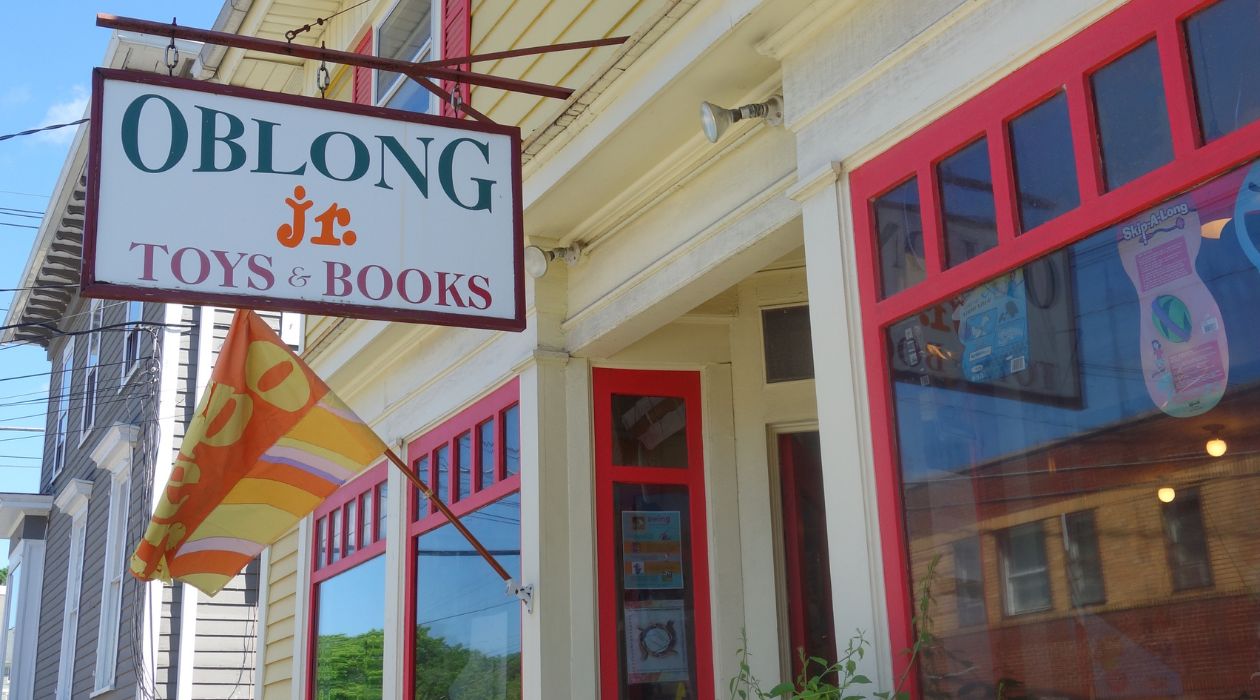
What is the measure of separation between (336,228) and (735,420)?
2316 mm

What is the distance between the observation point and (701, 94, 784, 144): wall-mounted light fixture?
4.55m

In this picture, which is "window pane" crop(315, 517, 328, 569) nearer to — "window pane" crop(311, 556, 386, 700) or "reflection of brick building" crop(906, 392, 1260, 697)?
"window pane" crop(311, 556, 386, 700)

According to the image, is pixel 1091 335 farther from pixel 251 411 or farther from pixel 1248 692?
pixel 251 411

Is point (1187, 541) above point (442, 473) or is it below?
below

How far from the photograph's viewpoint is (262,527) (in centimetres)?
608

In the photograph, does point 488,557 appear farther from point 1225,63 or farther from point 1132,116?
point 1225,63

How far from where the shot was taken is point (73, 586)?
1673cm

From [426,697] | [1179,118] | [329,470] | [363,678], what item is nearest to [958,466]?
[1179,118]

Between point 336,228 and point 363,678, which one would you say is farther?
point 363,678

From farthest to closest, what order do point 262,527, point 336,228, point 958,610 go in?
point 262,527, point 336,228, point 958,610

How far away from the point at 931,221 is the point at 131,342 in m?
13.1


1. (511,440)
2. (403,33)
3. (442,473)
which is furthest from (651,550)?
(403,33)

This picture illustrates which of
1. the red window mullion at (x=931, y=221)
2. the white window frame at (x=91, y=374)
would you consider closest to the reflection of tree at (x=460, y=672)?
the red window mullion at (x=931, y=221)

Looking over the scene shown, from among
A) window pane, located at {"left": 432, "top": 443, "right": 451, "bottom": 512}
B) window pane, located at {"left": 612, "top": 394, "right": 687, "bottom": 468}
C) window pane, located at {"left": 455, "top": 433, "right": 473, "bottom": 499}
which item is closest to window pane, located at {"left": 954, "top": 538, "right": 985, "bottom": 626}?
window pane, located at {"left": 612, "top": 394, "right": 687, "bottom": 468}
